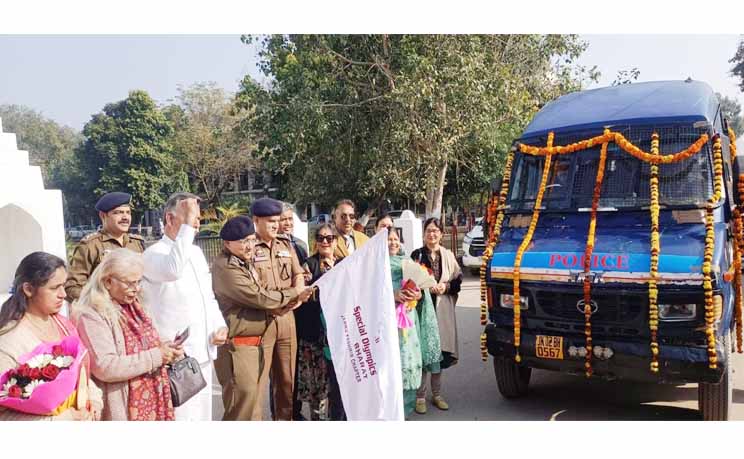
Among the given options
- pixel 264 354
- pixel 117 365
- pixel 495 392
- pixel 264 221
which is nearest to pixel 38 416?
pixel 117 365

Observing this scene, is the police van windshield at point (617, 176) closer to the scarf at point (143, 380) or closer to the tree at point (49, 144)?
the scarf at point (143, 380)

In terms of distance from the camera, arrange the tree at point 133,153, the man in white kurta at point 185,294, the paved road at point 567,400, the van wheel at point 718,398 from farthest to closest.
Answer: the tree at point 133,153 → the paved road at point 567,400 → the van wheel at point 718,398 → the man in white kurta at point 185,294

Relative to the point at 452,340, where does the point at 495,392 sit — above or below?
below

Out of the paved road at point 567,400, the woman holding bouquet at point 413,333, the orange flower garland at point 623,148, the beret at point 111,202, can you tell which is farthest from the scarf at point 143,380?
the orange flower garland at point 623,148

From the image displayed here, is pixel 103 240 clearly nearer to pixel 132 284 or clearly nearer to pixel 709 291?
pixel 132 284

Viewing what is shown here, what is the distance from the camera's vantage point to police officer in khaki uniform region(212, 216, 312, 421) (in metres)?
3.59

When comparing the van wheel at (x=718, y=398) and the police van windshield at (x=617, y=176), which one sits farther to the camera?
the police van windshield at (x=617, y=176)

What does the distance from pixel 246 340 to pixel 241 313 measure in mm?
182

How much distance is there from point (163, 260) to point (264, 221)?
0.87 metres

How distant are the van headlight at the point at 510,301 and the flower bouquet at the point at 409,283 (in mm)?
592

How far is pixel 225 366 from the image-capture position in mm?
3660

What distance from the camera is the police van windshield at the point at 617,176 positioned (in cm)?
430

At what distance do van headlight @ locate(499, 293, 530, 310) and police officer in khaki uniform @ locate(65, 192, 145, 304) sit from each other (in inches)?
114

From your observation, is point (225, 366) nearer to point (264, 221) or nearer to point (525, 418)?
point (264, 221)
